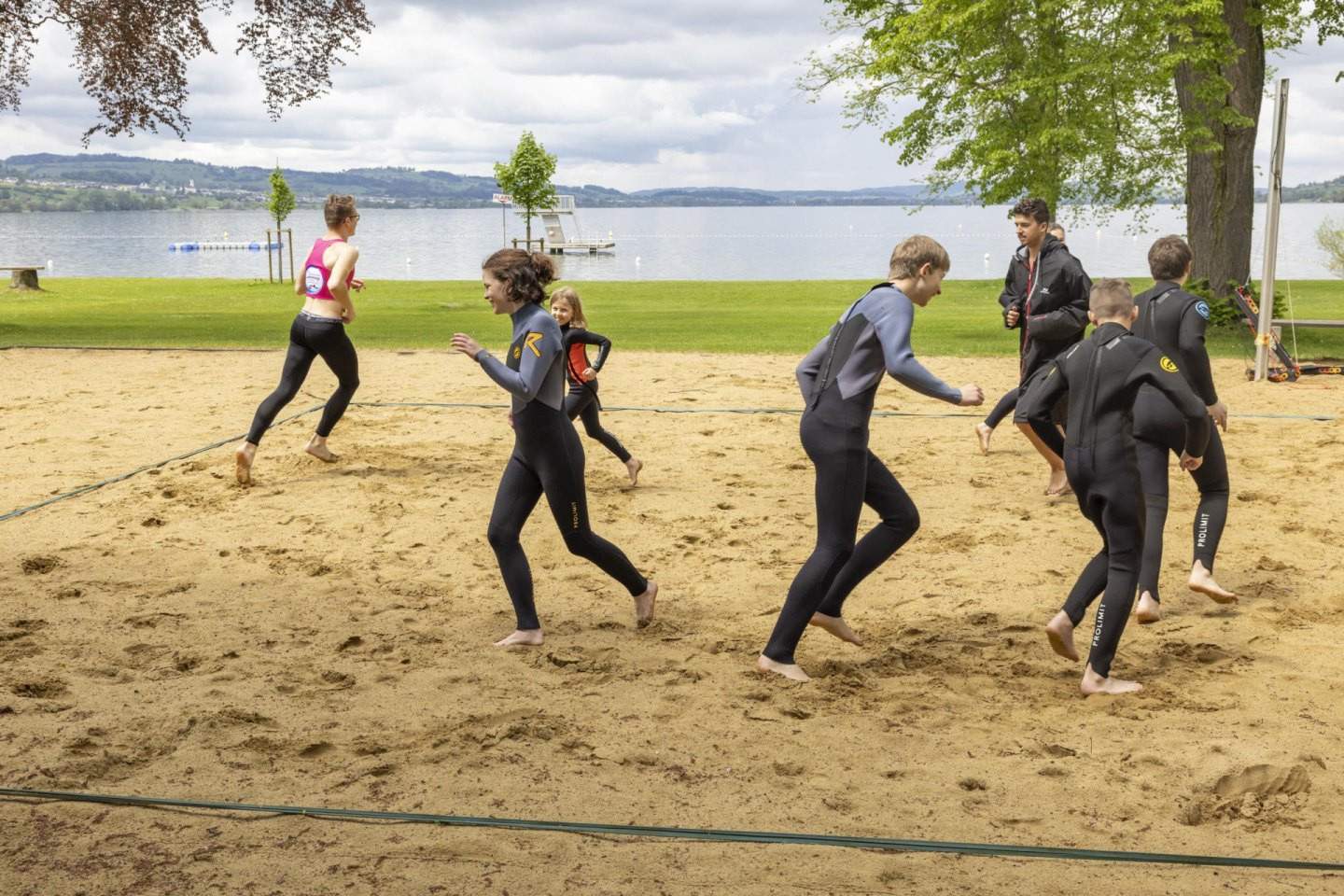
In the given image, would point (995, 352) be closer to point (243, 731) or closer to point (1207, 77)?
point (1207, 77)

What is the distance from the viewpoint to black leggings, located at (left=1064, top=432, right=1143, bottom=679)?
192 inches

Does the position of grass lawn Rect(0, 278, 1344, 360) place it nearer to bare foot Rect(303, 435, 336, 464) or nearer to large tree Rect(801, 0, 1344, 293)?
large tree Rect(801, 0, 1344, 293)

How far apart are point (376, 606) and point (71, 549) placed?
227 centimetres

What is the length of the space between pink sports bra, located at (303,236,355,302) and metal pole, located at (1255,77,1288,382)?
9375 millimetres

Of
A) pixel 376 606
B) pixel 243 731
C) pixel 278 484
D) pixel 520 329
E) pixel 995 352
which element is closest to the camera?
pixel 243 731

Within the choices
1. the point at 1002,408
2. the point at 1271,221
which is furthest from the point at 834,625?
the point at 1271,221

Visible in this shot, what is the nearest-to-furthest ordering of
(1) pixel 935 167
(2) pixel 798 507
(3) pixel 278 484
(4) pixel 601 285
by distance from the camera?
(2) pixel 798 507
(3) pixel 278 484
(1) pixel 935 167
(4) pixel 601 285

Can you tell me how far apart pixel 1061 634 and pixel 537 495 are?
2.35 metres

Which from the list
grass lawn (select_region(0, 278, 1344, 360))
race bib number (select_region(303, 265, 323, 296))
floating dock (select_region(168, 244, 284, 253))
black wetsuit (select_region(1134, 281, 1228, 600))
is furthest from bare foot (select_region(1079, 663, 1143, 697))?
floating dock (select_region(168, 244, 284, 253))

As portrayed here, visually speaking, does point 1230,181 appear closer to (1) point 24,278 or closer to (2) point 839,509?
(2) point 839,509

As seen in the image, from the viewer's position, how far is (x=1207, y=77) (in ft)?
56.3

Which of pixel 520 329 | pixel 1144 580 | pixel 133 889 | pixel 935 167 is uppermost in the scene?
pixel 935 167

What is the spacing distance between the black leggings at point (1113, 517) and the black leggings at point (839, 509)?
76 cm

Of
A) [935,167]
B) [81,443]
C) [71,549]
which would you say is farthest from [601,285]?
[71,549]
